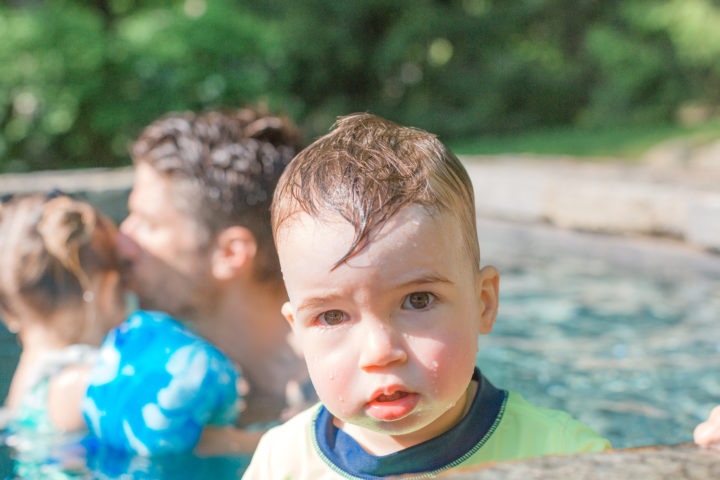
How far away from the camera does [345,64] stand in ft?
49.7

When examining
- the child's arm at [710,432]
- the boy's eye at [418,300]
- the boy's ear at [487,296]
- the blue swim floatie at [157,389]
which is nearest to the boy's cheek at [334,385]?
the boy's eye at [418,300]

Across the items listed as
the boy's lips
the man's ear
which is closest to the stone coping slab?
the boy's lips

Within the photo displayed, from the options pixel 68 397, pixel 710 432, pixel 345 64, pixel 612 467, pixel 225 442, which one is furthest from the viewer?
pixel 345 64

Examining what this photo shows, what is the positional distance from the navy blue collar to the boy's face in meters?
0.10

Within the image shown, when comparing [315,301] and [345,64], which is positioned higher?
[345,64]

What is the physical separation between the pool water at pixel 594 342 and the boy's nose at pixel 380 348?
1.20m

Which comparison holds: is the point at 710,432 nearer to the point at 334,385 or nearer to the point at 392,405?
the point at 392,405

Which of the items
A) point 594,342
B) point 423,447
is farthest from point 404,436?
point 594,342

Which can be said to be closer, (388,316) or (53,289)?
(388,316)

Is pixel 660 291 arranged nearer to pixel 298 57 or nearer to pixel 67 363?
pixel 67 363

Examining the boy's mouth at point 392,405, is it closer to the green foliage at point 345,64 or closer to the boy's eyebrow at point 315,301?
the boy's eyebrow at point 315,301

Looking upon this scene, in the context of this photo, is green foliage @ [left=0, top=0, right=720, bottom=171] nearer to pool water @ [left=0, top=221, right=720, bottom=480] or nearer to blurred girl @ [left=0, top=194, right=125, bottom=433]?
pool water @ [left=0, top=221, right=720, bottom=480]

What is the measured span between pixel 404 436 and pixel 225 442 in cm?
102

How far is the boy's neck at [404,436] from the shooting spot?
1.59 metres
